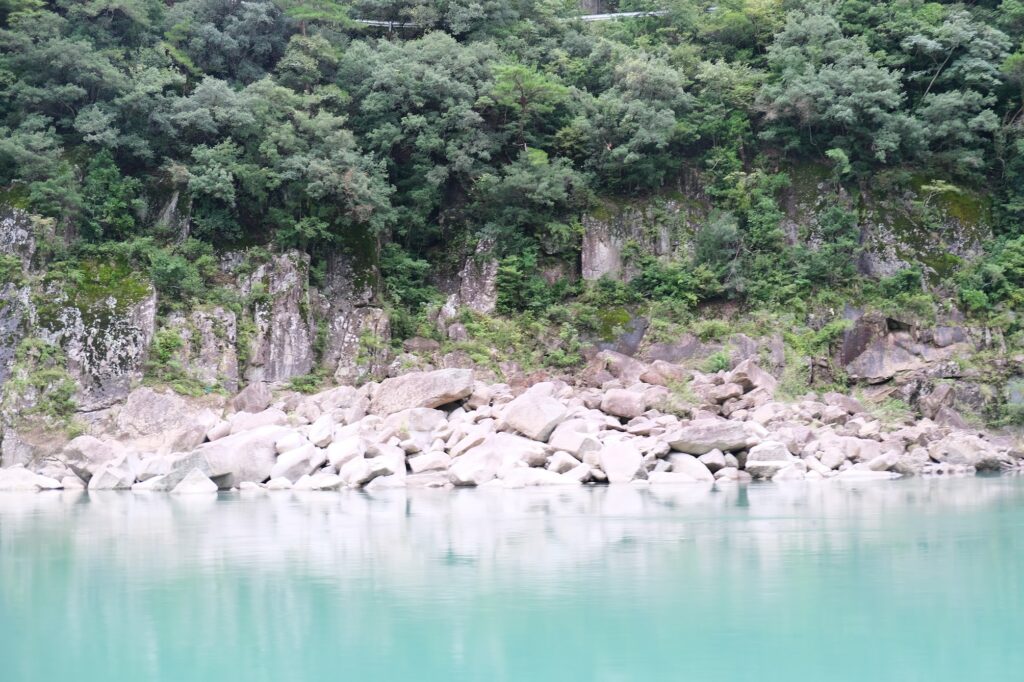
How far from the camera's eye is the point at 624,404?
20875mm

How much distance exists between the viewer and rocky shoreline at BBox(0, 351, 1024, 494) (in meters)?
17.9

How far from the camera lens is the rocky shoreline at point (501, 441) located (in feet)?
58.6

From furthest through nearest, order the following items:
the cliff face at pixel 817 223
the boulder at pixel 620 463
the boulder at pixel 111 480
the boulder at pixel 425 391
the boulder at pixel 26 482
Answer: the cliff face at pixel 817 223 < the boulder at pixel 425 391 < the boulder at pixel 26 482 < the boulder at pixel 111 480 < the boulder at pixel 620 463

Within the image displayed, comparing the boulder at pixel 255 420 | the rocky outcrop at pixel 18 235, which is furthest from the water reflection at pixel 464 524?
the rocky outcrop at pixel 18 235

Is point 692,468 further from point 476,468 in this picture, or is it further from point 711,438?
point 476,468

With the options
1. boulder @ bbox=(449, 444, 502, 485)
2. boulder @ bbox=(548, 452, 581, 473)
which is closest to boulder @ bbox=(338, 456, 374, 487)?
boulder @ bbox=(449, 444, 502, 485)

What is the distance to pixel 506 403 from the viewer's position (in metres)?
21.0

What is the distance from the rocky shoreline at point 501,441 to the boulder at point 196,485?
23 mm

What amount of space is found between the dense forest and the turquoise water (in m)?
15.2

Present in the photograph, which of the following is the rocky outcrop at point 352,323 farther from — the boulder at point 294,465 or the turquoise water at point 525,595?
the turquoise water at point 525,595

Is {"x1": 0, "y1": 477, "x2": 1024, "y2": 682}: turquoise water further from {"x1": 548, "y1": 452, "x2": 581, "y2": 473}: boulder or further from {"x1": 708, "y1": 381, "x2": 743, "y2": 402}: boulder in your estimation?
{"x1": 708, "y1": 381, "x2": 743, "y2": 402}: boulder

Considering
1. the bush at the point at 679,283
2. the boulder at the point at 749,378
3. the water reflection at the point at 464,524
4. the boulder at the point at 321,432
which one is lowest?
the water reflection at the point at 464,524

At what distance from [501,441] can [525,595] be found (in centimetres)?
1134

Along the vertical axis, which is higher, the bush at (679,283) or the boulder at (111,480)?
the bush at (679,283)
